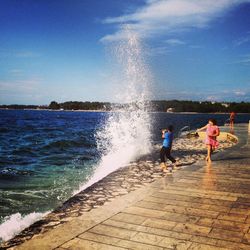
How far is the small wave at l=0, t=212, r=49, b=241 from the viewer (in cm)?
622

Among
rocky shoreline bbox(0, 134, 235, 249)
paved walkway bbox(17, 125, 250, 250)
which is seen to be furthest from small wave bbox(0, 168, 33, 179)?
paved walkway bbox(17, 125, 250, 250)

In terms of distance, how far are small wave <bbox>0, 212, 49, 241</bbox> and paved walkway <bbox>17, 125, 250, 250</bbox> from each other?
1.90 m

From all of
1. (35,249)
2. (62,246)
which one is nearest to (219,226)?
(62,246)

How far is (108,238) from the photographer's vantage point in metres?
4.33

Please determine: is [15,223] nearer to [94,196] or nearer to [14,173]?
[94,196]

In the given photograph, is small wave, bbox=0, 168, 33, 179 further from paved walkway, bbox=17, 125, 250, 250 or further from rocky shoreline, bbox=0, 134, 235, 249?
paved walkway, bbox=17, 125, 250, 250

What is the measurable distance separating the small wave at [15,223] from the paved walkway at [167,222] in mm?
1897

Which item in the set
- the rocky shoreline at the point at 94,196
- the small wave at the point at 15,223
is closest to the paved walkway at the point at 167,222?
the rocky shoreline at the point at 94,196

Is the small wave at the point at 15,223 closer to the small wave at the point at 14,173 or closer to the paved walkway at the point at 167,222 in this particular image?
the paved walkway at the point at 167,222

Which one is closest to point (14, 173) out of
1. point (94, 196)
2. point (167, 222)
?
point (94, 196)

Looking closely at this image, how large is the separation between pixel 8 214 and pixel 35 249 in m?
4.30

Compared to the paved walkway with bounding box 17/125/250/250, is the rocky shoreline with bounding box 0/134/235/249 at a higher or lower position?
lower

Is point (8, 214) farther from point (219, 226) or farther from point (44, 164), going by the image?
point (44, 164)

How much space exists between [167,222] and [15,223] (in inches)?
151
